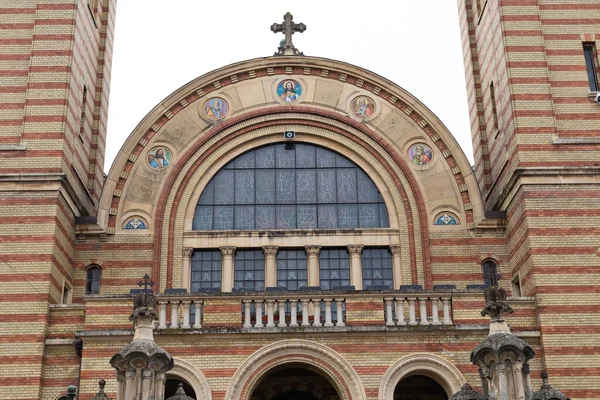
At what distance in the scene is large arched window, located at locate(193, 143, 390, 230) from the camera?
27406mm

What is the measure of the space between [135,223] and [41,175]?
3.80 m

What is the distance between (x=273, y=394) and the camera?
24.6m

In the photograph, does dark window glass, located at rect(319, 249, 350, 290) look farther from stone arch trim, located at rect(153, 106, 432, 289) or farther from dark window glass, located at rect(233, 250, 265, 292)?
stone arch trim, located at rect(153, 106, 432, 289)

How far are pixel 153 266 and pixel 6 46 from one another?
773 cm

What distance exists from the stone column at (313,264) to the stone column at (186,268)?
3.53 meters

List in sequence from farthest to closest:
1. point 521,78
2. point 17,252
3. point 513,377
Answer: point 521,78, point 17,252, point 513,377

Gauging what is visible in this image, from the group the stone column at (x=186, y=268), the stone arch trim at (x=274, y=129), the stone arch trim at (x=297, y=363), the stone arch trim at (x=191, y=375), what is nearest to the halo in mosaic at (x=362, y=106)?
the stone arch trim at (x=274, y=129)

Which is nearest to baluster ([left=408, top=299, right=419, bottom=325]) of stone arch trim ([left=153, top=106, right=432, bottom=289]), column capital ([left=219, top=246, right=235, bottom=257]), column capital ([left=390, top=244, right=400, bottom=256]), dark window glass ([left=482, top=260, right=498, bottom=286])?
stone arch trim ([left=153, top=106, right=432, bottom=289])

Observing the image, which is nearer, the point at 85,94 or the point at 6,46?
the point at 6,46

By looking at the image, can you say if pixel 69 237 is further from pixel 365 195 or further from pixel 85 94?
pixel 365 195

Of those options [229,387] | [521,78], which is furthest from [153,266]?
[521,78]

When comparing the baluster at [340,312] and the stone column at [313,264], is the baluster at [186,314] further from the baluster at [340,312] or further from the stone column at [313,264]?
the stone column at [313,264]

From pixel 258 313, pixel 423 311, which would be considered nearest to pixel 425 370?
pixel 423 311

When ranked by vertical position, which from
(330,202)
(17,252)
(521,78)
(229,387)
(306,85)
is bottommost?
(229,387)
